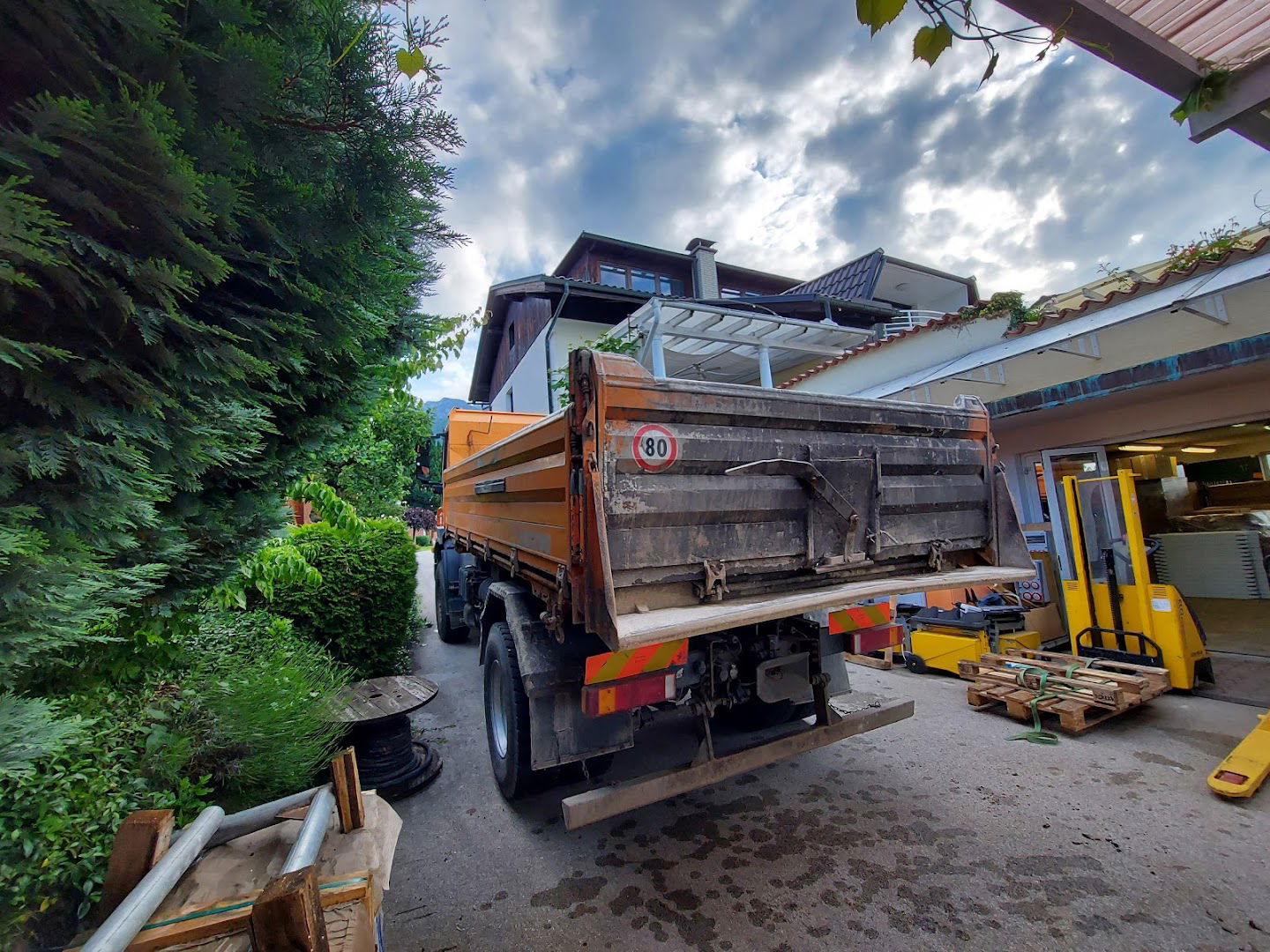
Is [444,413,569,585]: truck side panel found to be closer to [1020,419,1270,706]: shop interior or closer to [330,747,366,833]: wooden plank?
[330,747,366,833]: wooden plank

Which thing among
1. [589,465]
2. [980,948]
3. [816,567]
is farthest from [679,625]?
[980,948]

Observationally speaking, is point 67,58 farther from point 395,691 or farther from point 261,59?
point 395,691

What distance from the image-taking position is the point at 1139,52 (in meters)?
1.88

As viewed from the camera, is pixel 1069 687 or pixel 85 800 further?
pixel 1069 687

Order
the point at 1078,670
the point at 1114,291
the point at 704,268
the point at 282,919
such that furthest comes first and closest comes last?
the point at 704,268
the point at 1114,291
the point at 1078,670
the point at 282,919

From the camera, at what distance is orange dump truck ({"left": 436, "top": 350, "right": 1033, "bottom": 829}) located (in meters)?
2.36

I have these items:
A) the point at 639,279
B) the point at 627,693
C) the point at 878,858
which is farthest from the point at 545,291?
the point at 878,858

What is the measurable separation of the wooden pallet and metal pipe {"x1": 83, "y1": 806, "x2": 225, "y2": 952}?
16.9 ft

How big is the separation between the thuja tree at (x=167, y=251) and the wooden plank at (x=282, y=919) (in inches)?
30.2

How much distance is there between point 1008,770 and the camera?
11.7 ft

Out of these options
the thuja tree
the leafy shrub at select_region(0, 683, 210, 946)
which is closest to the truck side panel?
the thuja tree

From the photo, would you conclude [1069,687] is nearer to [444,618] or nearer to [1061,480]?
[1061,480]

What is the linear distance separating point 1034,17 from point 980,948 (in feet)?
11.1

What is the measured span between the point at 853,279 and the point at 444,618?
1387 cm
